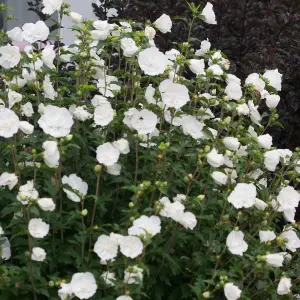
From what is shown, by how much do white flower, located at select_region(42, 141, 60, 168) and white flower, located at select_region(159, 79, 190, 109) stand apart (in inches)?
17.2

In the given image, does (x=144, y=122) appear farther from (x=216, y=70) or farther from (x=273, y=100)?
(x=273, y=100)

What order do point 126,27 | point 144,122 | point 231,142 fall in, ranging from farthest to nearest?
1. point 126,27
2. point 231,142
3. point 144,122

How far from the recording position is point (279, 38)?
12.8 ft

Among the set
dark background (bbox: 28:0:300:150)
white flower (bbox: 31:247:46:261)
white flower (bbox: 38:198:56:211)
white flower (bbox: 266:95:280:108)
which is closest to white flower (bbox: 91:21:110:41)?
white flower (bbox: 266:95:280:108)

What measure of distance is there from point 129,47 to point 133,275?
36.2 inches

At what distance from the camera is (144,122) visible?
218 cm

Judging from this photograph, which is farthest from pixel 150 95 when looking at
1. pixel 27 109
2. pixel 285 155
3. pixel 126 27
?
→ pixel 285 155

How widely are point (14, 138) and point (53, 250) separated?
0.46 m

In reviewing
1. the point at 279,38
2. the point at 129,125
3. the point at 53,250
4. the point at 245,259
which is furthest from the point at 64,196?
the point at 279,38

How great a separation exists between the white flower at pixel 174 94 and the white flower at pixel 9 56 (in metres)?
0.58

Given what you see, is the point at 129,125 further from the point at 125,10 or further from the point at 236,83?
the point at 125,10

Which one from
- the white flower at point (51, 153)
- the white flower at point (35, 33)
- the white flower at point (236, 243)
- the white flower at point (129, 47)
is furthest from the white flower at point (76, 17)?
the white flower at point (236, 243)

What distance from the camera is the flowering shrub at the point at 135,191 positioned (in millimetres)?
2010

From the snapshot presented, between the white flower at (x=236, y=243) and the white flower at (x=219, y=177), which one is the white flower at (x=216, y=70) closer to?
the white flower at (x=219, y=177)
